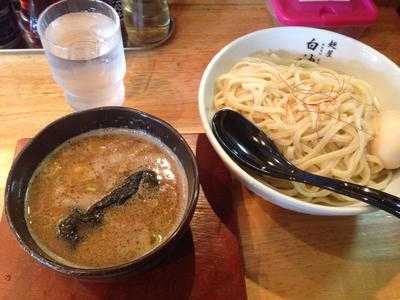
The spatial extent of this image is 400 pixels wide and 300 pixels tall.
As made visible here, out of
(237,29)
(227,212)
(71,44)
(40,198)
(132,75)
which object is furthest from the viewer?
(237,29)

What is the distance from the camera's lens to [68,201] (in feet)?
2.60

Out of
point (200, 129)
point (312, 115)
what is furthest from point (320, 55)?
point (200, 129)

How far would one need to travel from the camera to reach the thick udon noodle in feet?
3.10

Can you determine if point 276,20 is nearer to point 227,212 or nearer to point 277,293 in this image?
point 227,212

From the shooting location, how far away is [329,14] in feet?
4.36

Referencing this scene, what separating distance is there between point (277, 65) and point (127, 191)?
569 millimetres

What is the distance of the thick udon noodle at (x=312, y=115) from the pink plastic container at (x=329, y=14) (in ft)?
0.87

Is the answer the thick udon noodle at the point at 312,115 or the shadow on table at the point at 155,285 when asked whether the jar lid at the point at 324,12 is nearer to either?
the thick udon noodle at the point at 312,115

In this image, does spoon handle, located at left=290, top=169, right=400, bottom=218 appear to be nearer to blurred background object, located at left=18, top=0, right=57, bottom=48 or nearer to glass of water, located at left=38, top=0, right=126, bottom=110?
glass of water, located at left=38, top=0, right=126, bottom=110

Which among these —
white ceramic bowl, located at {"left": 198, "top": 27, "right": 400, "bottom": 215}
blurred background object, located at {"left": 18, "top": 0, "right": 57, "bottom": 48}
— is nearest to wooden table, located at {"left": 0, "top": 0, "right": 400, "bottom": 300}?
blurred background object, located at {"left": 18, "top": 0, "right": 57, "bottom": 48}

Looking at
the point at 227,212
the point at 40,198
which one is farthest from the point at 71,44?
the point at 227,212

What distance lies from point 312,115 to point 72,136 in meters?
0.53

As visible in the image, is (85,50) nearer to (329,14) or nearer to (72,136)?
(72,136)

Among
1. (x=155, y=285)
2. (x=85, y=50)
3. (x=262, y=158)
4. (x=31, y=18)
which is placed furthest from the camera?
(x=31, y=18)
